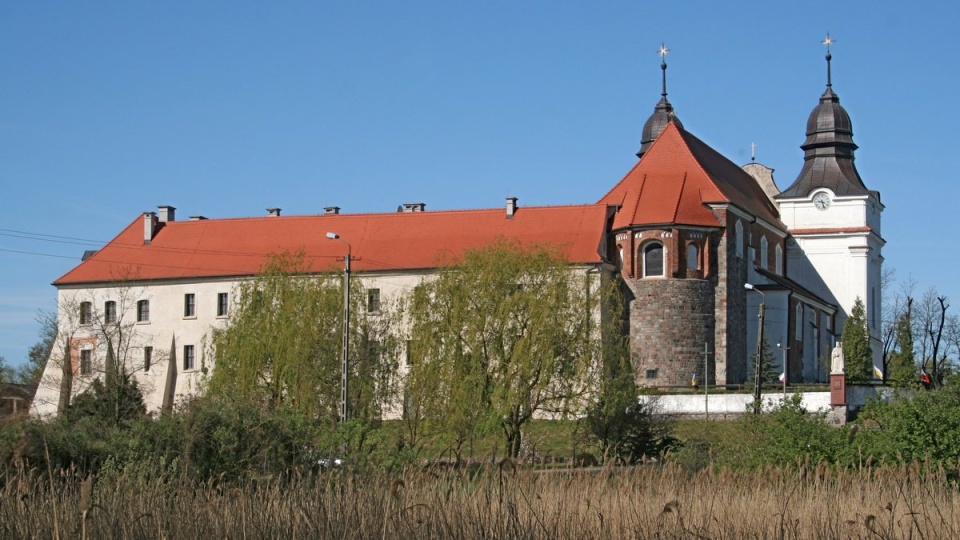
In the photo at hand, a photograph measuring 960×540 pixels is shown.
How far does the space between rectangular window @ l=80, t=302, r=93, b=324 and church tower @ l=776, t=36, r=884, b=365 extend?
111ft

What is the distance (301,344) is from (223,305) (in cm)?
1484

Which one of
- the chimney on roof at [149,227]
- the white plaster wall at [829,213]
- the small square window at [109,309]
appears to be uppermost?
the white plaster wall at [829,213]

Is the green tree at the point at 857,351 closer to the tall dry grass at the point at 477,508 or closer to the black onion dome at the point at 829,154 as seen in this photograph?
the black onion dome at the point at 829,154

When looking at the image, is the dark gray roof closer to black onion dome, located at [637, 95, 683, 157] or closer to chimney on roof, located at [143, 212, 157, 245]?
black onion dome, located at [637, 95, 683, 157]

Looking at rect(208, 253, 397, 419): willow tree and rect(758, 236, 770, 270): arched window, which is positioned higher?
rect(758, 236, 770, 270): arched window

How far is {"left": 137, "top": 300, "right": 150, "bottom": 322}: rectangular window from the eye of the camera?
59938 mm

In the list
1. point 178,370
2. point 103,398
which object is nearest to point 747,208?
point 178,370

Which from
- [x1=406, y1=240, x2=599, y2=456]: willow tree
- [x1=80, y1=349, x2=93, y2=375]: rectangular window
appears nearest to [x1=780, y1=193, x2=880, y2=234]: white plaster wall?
[x1=406, y1=240, x2=599, y2=456]: willow tree

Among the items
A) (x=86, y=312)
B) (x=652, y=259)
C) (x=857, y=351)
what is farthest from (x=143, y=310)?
(x=857, y=351)

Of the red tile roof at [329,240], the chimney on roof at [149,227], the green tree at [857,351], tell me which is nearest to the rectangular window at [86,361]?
the red tile roof at [329,240]

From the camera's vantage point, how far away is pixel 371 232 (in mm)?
59656

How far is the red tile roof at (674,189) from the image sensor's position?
54781 mm

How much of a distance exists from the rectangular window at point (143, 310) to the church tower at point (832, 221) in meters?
31.4

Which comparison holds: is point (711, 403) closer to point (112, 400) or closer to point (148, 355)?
point (112, 400)
